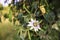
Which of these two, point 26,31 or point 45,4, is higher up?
point 45,4

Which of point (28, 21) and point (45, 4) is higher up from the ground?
point (45, 4)

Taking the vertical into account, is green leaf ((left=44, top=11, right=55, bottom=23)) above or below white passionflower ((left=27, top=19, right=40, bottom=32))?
above

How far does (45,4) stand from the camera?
1531 millimetres

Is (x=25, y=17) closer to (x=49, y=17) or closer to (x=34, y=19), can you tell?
(x=34, y=19)

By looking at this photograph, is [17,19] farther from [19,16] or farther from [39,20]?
[39,20]

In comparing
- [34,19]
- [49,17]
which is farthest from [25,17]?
[49,17]

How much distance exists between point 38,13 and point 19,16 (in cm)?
13

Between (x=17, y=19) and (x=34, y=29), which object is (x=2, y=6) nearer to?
(x=17, y=19)

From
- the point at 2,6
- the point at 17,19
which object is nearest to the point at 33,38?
the point at 17,19

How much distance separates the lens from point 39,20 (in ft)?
5.04

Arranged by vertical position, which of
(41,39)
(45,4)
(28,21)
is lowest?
(41,39)

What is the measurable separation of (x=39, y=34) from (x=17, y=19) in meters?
0.19

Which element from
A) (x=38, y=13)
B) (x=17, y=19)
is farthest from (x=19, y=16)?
(x=38, y=13)

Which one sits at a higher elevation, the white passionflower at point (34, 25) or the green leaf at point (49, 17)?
the green leaf at point (49, 17)
